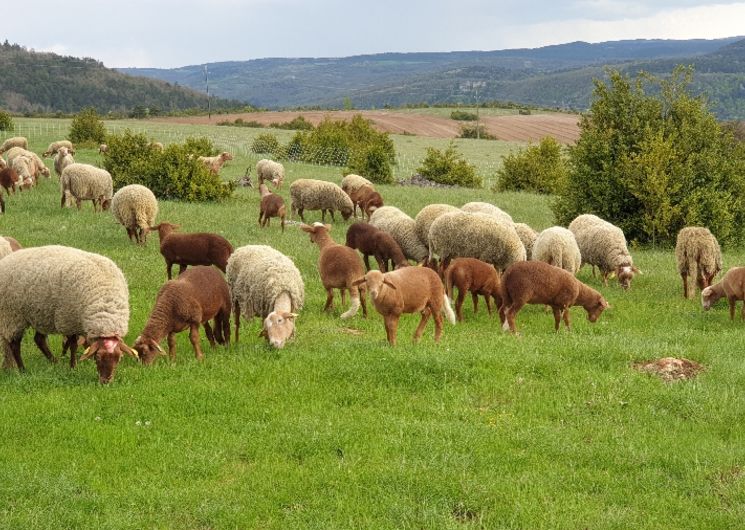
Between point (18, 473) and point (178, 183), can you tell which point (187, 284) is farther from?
point (178, 183)

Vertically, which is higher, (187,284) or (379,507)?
(187,284)

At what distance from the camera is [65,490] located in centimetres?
723

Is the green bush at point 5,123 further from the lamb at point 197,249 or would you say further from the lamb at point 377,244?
the lamb at point 377,244

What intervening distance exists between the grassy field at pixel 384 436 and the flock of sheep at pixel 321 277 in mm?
541

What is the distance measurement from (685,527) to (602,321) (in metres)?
8.06

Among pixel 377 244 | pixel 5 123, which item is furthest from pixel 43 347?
pixel 5 123

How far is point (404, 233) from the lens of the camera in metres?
18.2

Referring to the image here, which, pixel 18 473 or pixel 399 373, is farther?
pixel 399 373

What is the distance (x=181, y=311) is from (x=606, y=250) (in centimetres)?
1100

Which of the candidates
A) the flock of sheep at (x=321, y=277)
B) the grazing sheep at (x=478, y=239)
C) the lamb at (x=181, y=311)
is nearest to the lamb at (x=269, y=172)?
the flock of sheep at (x=321, y=277)

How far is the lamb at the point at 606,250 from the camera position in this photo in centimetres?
1767

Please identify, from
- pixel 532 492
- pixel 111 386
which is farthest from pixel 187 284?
pixel 532 492

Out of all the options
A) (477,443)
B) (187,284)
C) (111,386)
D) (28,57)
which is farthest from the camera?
(28,57)

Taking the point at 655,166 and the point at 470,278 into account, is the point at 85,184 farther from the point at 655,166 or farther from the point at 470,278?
the point at 655,166
